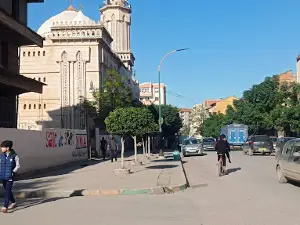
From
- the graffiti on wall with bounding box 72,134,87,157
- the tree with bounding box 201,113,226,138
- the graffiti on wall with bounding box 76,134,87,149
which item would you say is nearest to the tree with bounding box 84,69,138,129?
the graffiti on wall with bounding box 76,134,87,149

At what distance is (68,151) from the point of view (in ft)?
87.2

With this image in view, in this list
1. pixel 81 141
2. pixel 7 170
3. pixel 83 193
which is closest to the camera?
pixel 7 170

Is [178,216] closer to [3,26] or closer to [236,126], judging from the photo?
[3,26]

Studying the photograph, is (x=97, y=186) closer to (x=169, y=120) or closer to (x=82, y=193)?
(x=82, y=193)

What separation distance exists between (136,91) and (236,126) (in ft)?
99.0

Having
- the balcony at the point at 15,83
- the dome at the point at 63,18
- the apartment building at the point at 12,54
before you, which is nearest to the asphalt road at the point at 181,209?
the apartment building at the point at 12,54

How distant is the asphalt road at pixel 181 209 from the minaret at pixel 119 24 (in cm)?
6272

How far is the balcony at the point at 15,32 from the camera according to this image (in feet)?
76.4

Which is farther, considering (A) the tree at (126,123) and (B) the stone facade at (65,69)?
(B) the stone facade at (65,69)

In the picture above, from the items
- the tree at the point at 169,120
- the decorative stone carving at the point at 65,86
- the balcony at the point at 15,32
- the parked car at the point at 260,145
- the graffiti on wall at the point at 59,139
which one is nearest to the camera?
the graffiti on wall at the point at 59,139

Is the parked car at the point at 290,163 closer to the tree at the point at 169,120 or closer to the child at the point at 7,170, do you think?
the child at the point at 7,170

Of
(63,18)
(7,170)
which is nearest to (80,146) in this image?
(7,170)

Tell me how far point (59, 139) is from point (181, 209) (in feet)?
52.3

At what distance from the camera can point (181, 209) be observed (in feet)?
32.8
